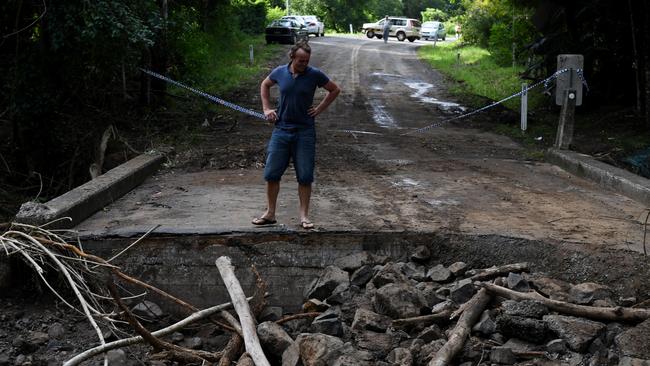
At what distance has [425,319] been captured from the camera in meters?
5.77

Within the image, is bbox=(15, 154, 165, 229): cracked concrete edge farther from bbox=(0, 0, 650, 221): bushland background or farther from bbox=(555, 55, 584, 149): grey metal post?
bbox=(555, 55, 584, 149): grey metal post

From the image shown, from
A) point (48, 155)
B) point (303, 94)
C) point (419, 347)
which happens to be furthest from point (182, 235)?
point (48, 155)

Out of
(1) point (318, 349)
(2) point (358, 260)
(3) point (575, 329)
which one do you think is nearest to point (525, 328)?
(3) point (575, 329)

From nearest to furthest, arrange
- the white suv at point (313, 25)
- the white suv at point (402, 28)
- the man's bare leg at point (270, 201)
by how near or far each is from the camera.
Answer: the man's bare leg at point (270, 201), the white suv at point (313, 25), the white suv at point (402, 28)

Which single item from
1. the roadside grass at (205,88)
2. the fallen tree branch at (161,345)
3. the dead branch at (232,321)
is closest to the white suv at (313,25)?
the roadside grass at (205,88)

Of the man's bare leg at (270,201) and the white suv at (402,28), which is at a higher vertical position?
the white suv at (402,28)

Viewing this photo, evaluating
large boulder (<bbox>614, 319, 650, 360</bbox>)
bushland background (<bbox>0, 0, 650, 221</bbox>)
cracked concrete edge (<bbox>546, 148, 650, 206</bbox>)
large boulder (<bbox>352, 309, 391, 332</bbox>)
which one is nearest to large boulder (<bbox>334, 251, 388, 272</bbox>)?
large boulder (<bbox>352, 309, 391, 332</bbox>)

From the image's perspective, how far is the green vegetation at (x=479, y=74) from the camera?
66.4 ft

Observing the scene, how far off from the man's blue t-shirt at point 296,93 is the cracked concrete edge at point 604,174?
4.20 meters

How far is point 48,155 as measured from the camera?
12547mm

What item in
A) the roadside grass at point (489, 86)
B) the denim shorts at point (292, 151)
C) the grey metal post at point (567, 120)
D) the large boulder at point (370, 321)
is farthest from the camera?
the roadside grass at point (489, 86)

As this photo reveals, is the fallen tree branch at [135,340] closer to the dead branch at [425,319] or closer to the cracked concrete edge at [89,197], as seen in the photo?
the dead branch at [425,319]

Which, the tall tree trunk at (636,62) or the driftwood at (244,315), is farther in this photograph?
the tall tree trunk at (636,62)

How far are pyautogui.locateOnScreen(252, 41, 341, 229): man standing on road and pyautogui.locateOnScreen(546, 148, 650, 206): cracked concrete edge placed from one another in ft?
13.1
